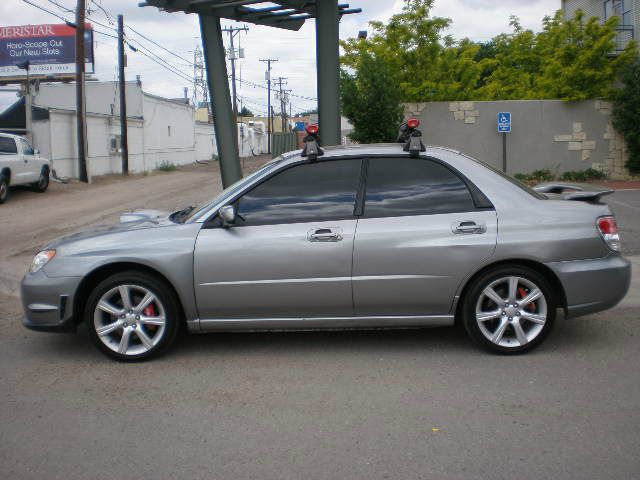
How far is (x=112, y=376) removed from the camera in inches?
211

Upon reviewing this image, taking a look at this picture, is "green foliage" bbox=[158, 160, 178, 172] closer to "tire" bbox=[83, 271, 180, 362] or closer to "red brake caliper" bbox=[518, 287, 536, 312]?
"tire" bbox=[83, 271, 180, 362]

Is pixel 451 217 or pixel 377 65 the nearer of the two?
pixel 451 217

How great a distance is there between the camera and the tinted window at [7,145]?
20.8 m

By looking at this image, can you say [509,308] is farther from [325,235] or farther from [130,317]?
[130,317]

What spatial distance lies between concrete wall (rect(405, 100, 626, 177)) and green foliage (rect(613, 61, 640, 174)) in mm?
296

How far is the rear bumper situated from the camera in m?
5.48


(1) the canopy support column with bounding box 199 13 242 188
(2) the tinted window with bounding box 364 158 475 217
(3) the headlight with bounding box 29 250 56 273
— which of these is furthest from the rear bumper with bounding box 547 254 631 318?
(1) the canopy support column with bounding box 199 13 242 188

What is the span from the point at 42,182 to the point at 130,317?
1966cm

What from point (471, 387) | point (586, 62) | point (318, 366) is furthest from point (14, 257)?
point (586, 62)

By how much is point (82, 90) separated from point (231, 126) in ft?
67.3

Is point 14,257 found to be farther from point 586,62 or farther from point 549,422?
point 586,62

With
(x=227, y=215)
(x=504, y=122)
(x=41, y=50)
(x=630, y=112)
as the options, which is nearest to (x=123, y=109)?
(x=41, y=50)

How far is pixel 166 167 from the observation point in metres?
43.8

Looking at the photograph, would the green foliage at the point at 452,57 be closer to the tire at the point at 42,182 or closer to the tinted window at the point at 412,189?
the tire at the point at 42,182
